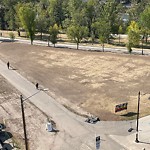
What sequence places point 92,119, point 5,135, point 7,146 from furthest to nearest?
1. point 92,119
2. point 5,135
3. point 7,146

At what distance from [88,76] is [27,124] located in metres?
17.5

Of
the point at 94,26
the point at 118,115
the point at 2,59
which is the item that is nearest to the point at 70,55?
the point at 2,59

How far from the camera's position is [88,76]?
49812 millimetres

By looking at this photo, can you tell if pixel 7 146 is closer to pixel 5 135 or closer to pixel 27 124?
pixel 5 135

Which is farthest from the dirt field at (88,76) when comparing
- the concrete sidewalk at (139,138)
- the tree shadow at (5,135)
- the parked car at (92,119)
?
the tree shadow at (5,135)

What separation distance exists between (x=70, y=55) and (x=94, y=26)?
18470 millimetres

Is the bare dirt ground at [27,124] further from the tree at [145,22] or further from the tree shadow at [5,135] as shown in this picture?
the tree at [145,22]

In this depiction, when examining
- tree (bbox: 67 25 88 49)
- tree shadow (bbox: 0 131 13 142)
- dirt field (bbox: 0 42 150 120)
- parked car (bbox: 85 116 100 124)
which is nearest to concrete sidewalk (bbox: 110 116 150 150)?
dirt field (bbox: 0 42 150 120)

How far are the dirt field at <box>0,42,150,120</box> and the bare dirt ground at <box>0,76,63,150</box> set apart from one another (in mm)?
4577

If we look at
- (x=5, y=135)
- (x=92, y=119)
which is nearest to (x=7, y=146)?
(x=5, y=135)

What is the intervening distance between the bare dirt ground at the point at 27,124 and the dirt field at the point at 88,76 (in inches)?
180

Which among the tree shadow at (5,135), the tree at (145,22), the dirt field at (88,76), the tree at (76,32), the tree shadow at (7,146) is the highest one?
the tree at (145,22)

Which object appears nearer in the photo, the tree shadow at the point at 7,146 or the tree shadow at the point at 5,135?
the tree shadow at the point at 7,146

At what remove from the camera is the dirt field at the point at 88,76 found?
3938 cm
